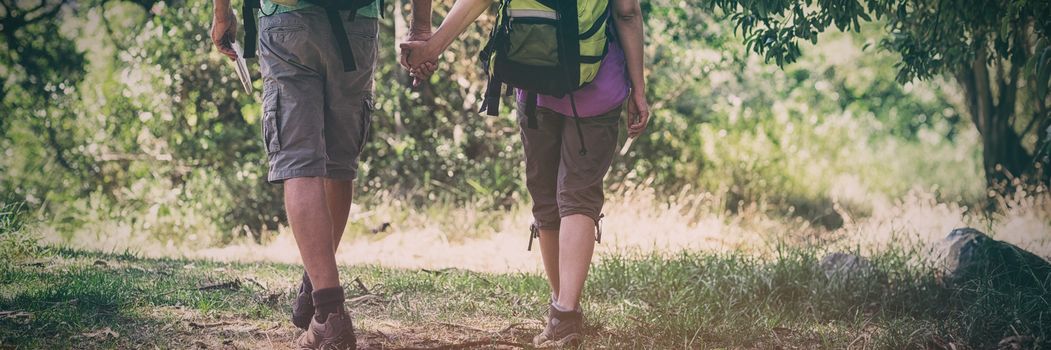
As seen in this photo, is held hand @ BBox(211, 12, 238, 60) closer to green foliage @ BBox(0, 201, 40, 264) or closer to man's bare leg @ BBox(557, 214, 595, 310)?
man's bare leg @ BBox(557, 214, 595, 310)

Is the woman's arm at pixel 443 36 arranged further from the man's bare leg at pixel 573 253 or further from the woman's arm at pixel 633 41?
the man's bare leg at pixel 573 253

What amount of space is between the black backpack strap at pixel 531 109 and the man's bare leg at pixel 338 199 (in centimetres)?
73

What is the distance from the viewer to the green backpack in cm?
358

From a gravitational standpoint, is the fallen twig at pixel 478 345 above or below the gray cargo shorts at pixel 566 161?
below

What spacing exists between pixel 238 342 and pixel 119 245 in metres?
5.52

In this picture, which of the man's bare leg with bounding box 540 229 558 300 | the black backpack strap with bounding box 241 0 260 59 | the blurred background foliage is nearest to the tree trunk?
the blurred background foliage

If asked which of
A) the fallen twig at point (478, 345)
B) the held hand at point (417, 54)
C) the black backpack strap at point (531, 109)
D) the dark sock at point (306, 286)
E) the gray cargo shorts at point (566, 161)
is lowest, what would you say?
the fallen twig at point (478, 345)

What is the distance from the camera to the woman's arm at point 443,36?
3588 mm

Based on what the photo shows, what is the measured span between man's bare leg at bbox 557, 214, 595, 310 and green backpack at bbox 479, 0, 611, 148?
47 cm

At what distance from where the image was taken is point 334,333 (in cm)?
345

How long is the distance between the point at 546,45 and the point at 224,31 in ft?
4.03

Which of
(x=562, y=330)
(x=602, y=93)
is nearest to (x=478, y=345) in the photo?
(x=562, y=330)

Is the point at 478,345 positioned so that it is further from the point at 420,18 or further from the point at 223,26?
the point at 223,26

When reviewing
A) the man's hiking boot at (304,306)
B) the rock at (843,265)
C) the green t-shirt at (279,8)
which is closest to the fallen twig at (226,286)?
the man's hiking boot at (304,306)
